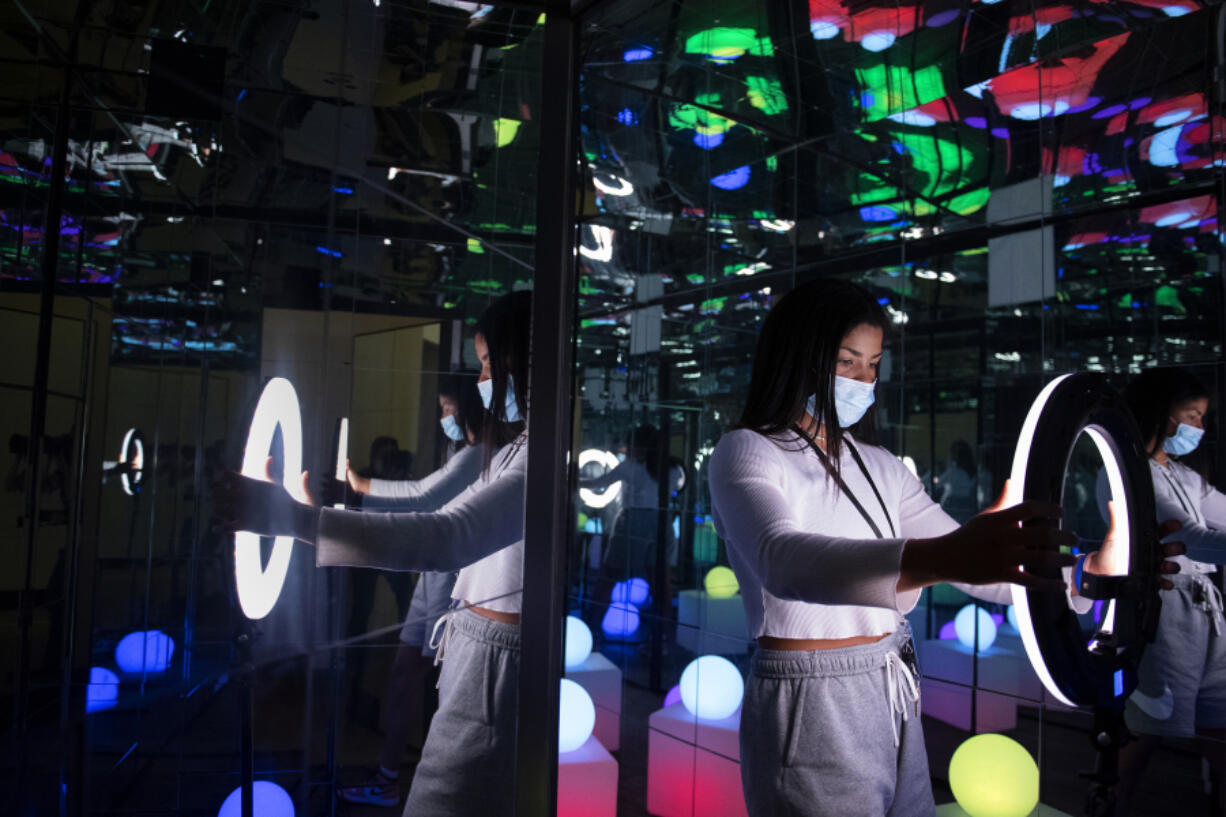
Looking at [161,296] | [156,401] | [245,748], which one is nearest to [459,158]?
[161,296]

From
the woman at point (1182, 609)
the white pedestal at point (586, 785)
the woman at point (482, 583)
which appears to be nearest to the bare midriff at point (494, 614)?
the woman at point (482, 583)

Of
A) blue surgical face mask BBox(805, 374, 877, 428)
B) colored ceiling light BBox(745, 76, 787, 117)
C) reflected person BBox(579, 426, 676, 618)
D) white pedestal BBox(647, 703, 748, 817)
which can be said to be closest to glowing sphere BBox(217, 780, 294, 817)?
blue surgical face mask BBox(805, 374, 877, 428)

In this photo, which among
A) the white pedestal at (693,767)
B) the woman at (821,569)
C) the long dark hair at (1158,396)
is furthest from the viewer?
the white pedestal at (693,767)

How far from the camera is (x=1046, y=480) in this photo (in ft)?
5.09

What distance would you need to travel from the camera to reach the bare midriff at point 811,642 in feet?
5.28

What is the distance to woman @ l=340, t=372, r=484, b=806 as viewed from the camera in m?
1.83

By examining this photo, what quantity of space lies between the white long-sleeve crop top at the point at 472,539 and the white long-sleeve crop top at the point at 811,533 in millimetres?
453

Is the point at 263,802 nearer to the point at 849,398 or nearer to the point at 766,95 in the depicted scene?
the point at 849,398

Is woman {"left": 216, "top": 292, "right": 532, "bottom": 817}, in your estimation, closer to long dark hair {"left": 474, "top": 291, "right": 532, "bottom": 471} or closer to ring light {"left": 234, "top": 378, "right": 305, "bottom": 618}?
long dark hair {"left": 474, "top": 291, "right": 532, "bottom": 471}

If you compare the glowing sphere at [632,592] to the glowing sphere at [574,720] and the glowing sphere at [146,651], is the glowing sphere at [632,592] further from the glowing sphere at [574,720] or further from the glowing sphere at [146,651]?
the glowing sphere at [146,651]

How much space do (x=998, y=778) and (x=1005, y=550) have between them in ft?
8.55

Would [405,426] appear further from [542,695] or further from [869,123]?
[869,123]

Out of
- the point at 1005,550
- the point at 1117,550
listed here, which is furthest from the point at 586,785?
the point at 1005,550

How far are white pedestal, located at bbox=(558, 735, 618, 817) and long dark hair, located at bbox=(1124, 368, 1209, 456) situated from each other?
2.05m
